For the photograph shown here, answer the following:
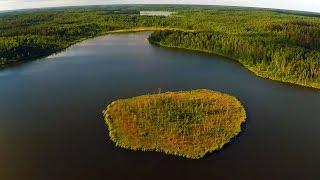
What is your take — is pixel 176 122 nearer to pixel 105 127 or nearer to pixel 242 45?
pixel 105 127

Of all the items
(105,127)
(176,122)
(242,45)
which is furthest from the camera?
(242,45)

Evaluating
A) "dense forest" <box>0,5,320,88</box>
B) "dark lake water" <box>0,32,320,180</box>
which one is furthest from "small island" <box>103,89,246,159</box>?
"dense forest" <box>0,5,320,88</box>

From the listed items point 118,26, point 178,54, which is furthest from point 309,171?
Answer: point 118,26

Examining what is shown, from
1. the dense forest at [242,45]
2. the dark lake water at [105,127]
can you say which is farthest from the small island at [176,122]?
the dense forest at [242,45]

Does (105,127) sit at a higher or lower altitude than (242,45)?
lower

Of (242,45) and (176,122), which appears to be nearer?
(176,122)

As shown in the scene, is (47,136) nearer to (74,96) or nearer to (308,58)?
(74,96)

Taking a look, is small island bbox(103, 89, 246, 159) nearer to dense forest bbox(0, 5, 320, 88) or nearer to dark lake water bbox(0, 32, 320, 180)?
dark lake water bbox(0, 32, 320, 180)

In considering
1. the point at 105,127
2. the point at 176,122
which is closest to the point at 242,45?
the point at 176,122
